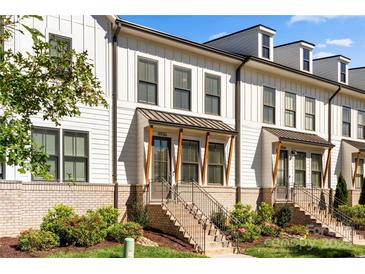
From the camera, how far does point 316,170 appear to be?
27.6 metres

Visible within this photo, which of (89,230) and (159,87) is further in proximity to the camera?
(159,87)

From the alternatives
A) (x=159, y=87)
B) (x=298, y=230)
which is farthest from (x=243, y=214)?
(x=159, y=87)

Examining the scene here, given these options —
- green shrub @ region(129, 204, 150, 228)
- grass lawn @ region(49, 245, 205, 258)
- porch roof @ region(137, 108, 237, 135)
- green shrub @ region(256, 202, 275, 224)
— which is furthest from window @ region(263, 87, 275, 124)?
grass lawn @ region(49, 245, 205, 258)

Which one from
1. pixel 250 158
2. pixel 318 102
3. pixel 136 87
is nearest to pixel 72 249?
pixel 136 87

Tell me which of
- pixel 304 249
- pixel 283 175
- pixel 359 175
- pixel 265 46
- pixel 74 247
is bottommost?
pixel 304 249

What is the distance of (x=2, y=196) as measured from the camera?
596 inches

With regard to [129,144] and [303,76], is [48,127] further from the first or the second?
[303,76]

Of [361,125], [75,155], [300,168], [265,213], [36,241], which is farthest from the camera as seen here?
→ [361,125]

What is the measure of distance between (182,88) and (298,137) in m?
7.44

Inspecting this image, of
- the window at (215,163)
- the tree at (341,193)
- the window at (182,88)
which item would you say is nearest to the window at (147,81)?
the window at (182,88)

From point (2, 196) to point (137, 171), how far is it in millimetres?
5582

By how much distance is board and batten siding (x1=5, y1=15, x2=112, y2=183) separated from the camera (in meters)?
17.5

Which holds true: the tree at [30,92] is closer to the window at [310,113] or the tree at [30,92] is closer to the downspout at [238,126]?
the downspout at [238,126]

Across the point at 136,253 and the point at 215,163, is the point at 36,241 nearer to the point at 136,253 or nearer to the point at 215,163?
the point at 136,253
